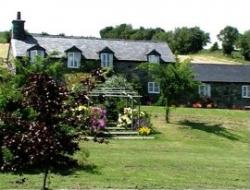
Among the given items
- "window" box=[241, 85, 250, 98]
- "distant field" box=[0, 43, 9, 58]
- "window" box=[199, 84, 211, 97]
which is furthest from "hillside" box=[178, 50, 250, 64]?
"window" box=[199, 84, 211, 97]

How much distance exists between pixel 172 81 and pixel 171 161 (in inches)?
580

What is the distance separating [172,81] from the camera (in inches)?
1430

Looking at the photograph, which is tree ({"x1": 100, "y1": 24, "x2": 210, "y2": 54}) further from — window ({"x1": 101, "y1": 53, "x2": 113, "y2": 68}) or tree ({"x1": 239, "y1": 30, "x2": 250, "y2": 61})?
window ({"x1": 101, "y1": 53, "x2": 113, "y2": 68})

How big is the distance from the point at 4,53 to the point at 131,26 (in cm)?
5947

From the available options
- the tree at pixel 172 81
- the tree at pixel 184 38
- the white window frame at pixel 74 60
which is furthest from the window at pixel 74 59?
the tree at pixel 184 38

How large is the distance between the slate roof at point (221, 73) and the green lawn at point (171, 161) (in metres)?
18.3

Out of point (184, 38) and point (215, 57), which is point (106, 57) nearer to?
point (215, 57)

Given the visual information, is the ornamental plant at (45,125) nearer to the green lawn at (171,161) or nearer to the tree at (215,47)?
the green lawn at (171,161)

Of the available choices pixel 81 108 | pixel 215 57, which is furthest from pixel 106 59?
pixel 215 57

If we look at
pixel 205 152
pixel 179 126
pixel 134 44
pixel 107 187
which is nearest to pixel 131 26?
pixel 134 44

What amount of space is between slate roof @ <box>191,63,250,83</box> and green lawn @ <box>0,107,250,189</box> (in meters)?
18.3

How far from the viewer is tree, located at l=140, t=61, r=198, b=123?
3616 centimetres

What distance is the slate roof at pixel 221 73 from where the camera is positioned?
A: 5511cm

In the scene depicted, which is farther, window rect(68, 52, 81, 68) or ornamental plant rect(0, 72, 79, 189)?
window rect(68, 52, 81, 68)
